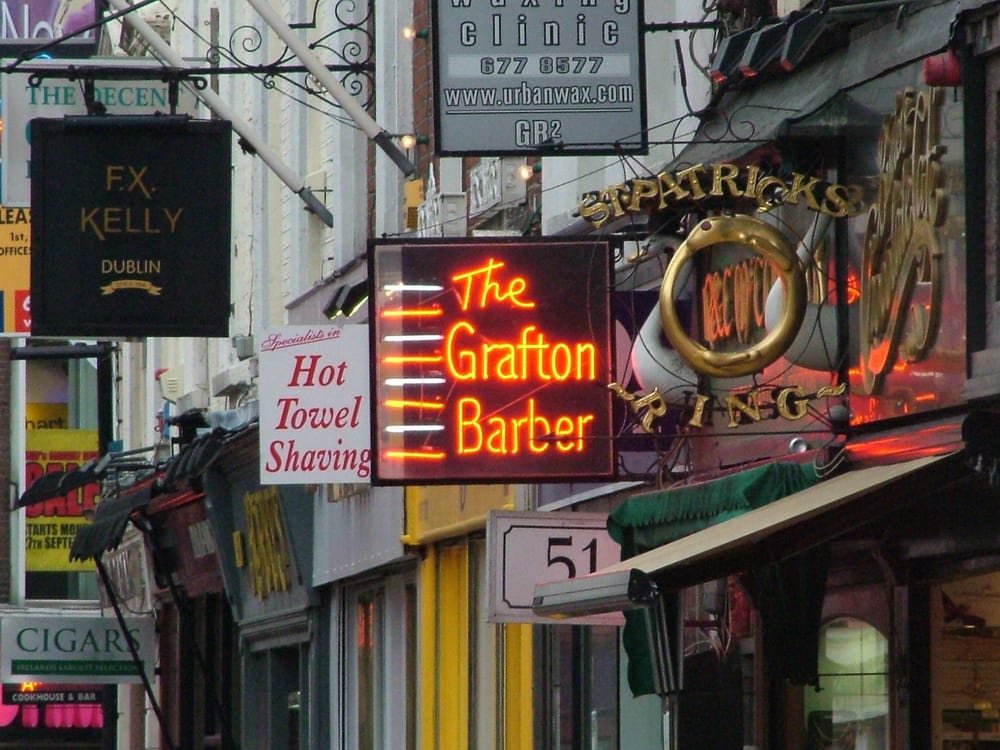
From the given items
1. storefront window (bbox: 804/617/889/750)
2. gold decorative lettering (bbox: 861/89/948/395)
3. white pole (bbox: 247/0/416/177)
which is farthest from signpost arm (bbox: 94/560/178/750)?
gold decorative lettering (bbox: 861/89/948/395)

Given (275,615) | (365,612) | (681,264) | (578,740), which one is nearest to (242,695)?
(275,615)

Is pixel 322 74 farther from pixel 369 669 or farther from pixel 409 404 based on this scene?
pixel 369 669

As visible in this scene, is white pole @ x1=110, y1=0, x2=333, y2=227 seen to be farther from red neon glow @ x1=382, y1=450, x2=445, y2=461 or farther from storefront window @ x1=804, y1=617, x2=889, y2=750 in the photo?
storefront window @ x1=804, y1=617, x2=889, y2=750

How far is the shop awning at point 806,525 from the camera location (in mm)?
9414

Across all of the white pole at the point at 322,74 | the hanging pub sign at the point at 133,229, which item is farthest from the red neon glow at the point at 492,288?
the hanging pub sign at the point at 133,229

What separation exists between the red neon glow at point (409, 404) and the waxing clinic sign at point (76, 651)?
15288 mm

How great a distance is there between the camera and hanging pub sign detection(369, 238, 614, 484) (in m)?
12.7

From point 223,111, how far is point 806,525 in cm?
936

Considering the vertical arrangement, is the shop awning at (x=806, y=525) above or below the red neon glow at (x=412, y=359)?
below

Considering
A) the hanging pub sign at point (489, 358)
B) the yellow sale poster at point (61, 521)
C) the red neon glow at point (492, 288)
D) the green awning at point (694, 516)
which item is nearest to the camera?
the green awning at point (694, 516)

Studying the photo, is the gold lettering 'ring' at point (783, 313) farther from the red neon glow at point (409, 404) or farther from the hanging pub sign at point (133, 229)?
the hanging pub sign at point (133, 229)

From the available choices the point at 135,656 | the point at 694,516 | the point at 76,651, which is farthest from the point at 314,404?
the point at 76,651

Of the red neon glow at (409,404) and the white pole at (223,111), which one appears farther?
the white pole at (223,111)

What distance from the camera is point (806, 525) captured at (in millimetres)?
9477
